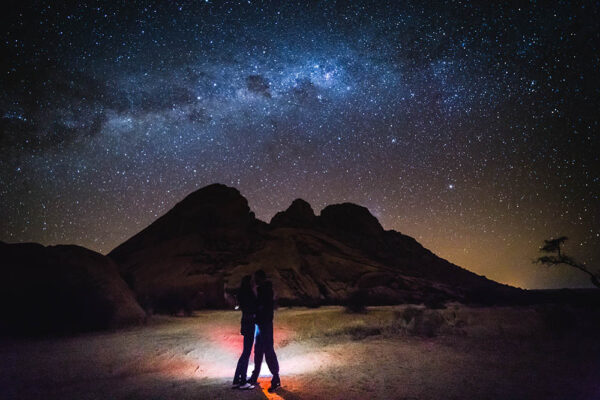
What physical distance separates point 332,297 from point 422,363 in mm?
22999

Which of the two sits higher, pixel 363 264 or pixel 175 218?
pixel 175 218

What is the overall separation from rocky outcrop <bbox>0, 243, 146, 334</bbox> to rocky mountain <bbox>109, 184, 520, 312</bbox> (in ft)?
18.3

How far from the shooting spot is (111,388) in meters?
6.44

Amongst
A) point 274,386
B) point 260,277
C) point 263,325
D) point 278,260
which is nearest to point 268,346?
point 263,325

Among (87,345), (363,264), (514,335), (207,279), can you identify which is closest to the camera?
(87,345)

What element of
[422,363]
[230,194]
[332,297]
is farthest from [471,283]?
[422,363]

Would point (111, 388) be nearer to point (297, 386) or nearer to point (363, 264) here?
point (297, 386)

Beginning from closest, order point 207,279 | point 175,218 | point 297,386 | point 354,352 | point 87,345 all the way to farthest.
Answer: point 297,386, point 354,352, point 87,345, point 207,279, point 175,218

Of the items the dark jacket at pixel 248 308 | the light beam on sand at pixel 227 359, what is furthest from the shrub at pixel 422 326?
the dark jacket at pixel 248 308

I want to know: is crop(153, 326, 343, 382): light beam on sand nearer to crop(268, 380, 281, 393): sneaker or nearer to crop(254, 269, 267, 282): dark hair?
crop(268, 380, 281, 393): sneaker

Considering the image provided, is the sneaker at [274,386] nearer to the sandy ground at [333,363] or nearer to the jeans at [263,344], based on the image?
the sandy ground at [333,363]

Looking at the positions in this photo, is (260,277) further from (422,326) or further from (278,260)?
(278,260)

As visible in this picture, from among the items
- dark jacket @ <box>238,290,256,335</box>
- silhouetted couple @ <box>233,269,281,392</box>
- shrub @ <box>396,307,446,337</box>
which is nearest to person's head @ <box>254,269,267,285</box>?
silhouetted couple @ <box>233,269,281,392</box>

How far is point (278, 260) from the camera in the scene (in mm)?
35625
